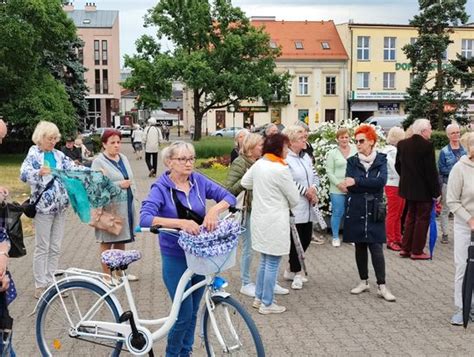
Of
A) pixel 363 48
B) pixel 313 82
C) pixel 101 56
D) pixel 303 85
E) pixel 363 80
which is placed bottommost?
pixel 303 85

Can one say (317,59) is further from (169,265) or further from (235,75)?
(169,265)

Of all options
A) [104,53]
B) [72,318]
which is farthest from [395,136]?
[104,53]

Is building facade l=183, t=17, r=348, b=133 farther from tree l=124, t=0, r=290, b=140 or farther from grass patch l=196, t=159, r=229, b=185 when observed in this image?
grass patch l=196, t=159, r=229, b=185

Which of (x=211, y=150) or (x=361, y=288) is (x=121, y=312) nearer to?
(x=361, y=288)

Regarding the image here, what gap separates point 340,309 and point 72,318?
3033mm

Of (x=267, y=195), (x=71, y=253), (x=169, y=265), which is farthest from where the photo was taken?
(x=71, y=253)

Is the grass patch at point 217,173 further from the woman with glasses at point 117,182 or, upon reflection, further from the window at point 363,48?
the window at point 363,48

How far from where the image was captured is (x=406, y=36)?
6594 cm

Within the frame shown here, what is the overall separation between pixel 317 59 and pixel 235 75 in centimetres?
2325

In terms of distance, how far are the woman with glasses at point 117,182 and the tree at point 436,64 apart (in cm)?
3307

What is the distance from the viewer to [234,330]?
4.45 metres

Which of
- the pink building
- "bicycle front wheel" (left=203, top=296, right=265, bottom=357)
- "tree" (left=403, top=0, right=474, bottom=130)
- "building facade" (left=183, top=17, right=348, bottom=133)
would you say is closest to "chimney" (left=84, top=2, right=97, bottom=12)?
the pink building

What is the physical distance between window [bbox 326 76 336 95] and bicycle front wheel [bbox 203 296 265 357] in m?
62.7

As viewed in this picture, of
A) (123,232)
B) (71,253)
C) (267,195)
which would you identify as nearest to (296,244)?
(267,195)
